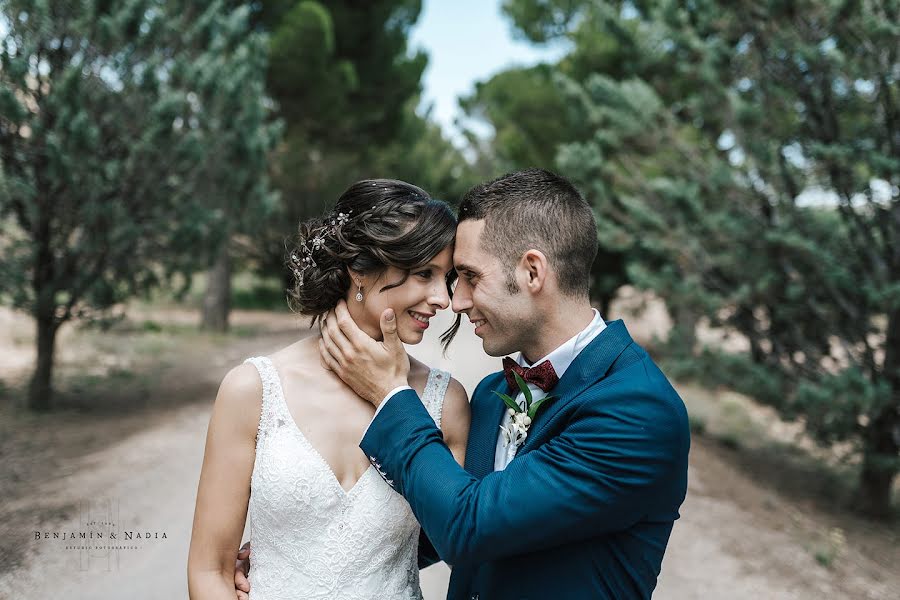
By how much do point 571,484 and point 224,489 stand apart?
1.08 meters

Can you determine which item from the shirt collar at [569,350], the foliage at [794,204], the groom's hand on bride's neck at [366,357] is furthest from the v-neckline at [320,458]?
the foliage at [794,204]

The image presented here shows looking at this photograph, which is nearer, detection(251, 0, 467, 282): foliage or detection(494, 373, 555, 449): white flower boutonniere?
detection(494, 373, 555, 449): white flower boutonniere

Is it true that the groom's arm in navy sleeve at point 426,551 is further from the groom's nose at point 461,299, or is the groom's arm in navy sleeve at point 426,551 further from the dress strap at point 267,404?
the groom's nose at point 461,299

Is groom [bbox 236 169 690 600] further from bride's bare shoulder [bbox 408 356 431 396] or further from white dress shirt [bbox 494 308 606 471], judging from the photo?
bride's bare shoulder [bbox 408 356 431 396]

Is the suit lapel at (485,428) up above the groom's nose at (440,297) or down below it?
below

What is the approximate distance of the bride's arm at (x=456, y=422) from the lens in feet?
7.78

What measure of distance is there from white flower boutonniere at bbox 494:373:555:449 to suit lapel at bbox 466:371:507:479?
6 cm

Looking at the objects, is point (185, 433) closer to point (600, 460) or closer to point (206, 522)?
point (206, 522)

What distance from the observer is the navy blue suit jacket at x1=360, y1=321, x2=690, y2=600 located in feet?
5.70

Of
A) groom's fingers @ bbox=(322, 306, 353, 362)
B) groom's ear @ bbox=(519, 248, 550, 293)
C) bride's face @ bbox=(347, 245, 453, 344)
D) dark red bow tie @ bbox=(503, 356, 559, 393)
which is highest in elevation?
groom's ear @ bbox=(519, 248, 550, 293)

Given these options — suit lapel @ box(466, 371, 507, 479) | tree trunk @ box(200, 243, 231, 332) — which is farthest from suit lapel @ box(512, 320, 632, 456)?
tree trunk @ box(200, 243, 231, 332)

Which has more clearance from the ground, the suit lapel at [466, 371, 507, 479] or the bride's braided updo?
the bride's braided updo

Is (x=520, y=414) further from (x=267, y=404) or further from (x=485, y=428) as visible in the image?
(x=267, y=404)

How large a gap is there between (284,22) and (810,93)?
926 cm
